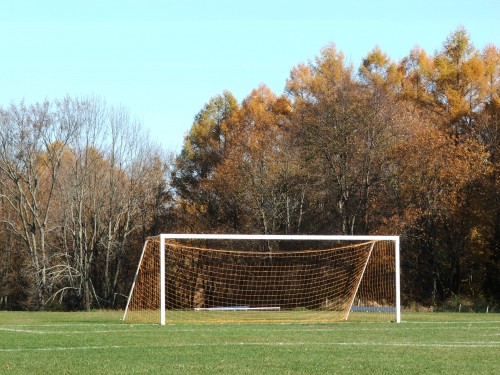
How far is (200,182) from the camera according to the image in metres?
63.4

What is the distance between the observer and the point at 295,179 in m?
57.7

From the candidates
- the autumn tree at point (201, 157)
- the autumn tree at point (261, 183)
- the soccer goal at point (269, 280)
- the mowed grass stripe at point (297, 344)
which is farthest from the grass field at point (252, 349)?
the autumn tree at point (201, 157)

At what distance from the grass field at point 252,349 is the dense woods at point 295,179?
26129mm

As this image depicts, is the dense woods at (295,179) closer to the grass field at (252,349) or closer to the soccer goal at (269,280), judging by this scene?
the soccer goal at (269,280)

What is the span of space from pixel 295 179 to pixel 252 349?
41.0 m

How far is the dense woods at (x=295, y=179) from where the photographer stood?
5084cm

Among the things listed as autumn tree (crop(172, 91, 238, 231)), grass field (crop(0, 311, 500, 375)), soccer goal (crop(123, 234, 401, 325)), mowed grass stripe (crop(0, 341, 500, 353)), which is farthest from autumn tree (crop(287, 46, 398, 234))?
mowed grass stripe (crop(0, 341, 500, 353))

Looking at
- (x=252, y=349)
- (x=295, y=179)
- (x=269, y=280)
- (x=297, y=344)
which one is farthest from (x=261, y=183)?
(x=252, y=349)

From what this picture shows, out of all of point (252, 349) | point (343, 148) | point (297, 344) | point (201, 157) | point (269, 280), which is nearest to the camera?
point (252, 349)

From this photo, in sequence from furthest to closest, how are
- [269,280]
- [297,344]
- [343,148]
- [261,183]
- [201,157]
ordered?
[201,157] < [261,183] < [343,148] < [269,280] < [297,344]

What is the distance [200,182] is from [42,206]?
1196 centimetres

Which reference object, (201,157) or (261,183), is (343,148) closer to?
(261,183)

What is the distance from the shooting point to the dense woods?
5084cm

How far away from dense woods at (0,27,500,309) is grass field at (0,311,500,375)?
2613cm
